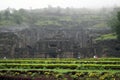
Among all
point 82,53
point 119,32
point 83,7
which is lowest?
point 82,53

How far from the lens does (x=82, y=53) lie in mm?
53000

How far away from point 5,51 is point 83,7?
322 feet

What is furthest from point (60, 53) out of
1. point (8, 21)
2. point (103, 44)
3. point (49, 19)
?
point (49, 19)

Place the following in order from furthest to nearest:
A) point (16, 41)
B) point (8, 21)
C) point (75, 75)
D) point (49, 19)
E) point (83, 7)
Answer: point (83, 7)
point (49, 19)
point (8, 21)
point (16, 41)
point (75, 75)

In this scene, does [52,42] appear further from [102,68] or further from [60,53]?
[102,68]

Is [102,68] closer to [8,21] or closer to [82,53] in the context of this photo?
[82,53]

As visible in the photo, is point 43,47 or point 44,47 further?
point 43,47

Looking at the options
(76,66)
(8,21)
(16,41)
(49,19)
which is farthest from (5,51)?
(49,19)

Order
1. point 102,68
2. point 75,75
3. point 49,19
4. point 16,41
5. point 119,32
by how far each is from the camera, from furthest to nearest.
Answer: point 49,19 → point 16,41 → point 119,32 → point 102,68 → point 75,75

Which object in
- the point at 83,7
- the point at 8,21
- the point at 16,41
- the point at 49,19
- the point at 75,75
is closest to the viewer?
the point at 75,75

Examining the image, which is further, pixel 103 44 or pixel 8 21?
pixel 8 21

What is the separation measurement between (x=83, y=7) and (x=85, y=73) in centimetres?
12886

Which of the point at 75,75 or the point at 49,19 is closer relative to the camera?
the point at 75,75

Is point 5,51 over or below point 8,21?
below
